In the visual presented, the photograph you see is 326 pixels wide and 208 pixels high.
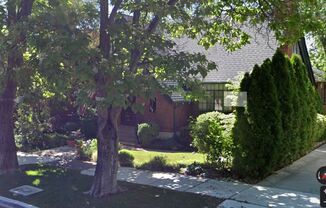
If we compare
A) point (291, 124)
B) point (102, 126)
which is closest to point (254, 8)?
point (291, 124)

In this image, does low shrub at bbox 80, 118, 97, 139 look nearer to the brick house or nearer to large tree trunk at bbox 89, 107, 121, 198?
the brick house

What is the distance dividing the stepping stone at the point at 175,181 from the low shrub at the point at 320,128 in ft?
25.3

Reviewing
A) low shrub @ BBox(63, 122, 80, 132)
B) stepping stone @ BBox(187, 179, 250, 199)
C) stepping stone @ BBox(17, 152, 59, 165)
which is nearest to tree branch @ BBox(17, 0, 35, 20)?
stepping stone @ BBox(17, 152, 59, 165)

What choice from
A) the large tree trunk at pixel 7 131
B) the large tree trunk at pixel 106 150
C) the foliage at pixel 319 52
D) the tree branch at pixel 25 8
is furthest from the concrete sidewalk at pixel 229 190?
the foliage at pixel 319 52

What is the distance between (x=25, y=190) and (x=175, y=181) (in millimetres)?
3652

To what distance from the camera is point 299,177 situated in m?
9.90

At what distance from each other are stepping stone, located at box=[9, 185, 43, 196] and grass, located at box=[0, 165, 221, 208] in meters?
0.13

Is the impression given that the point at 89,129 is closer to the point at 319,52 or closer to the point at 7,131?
the point at 7,131

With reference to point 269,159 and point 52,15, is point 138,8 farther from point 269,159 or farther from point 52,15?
point 269,159

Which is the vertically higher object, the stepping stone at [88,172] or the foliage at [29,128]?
the foliage at [29,128]

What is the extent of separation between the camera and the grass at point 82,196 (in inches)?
290

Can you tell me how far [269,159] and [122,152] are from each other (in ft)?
15.8

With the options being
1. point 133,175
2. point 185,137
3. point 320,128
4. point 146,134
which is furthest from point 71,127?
point 320,128

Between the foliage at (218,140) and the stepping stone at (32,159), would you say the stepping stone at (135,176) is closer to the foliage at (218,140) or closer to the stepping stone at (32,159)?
the foliage at (218,140)
